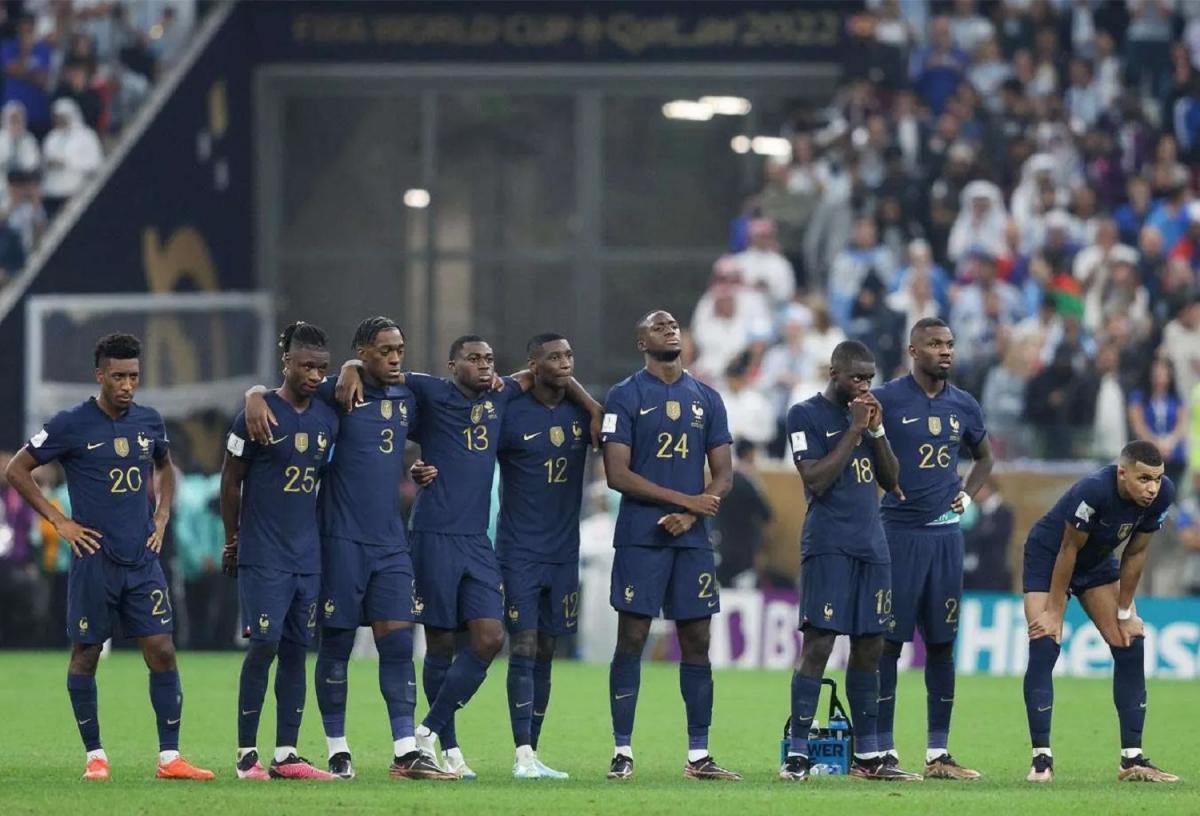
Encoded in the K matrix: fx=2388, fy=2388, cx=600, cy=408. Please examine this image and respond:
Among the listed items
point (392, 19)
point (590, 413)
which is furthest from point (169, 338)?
point (590, 413)

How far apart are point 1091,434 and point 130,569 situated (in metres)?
13.6

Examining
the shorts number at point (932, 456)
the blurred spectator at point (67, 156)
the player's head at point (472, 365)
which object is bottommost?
the shorts number at point (932, 456)

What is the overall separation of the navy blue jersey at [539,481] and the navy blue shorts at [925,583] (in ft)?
6.13

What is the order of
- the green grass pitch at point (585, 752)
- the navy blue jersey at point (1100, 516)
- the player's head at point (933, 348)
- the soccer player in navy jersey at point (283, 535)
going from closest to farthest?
the green grass pitch at point (585, 752)
the soccer player in navy jersey at point (283, 535)
the navy blue jersey at point (1100, 516)
the player's head at point (933, 348)

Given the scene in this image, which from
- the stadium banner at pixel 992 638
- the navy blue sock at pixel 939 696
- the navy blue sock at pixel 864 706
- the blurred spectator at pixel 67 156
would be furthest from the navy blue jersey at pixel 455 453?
the blurred spectator at pixel 67 156

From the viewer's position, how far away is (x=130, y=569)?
13.0 m

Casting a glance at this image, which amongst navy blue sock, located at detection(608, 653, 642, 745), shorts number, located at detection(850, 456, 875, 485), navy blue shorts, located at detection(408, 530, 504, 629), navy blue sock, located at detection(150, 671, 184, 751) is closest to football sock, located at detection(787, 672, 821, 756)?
navy blue sock, located at detection(608, 653, 642, 745)

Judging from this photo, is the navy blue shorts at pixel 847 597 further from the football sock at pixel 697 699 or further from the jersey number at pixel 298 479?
the jersey number at pixel 298 479

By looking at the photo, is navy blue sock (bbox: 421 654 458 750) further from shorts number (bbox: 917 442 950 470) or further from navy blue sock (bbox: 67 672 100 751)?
shorts number (bbox: 917 442 950 470)

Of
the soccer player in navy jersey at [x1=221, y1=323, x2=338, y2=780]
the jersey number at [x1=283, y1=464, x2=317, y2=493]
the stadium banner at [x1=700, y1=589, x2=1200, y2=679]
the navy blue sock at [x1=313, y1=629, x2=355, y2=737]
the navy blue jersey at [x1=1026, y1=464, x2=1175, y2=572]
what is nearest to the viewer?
the soccer player in navy jersey at [x1=221, y1=323, x2=338, y2=780]

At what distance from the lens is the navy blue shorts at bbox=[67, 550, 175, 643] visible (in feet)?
42.3

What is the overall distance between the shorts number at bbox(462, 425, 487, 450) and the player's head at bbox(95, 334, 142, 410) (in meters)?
1.86

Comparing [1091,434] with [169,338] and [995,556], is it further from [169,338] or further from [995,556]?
[169,338]

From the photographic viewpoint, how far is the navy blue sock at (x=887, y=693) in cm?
1364
